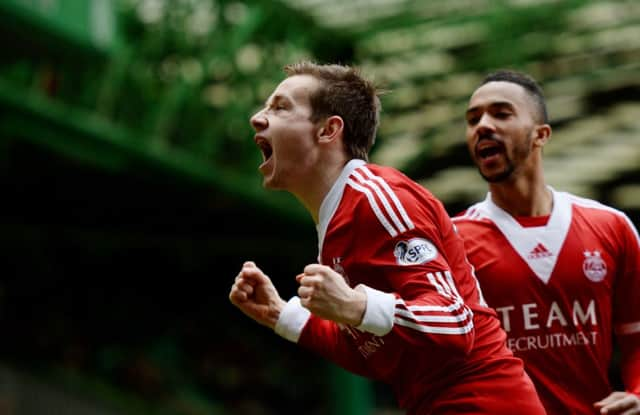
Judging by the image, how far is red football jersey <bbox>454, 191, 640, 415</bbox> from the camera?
3.87m

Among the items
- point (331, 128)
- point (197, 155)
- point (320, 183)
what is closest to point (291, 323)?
point (320, 183)

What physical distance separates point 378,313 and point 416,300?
131 mm

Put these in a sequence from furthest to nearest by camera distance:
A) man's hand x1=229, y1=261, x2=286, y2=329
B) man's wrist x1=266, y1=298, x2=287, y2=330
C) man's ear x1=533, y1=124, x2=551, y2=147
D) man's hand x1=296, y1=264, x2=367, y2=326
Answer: man's ear x1=533, y1=124, x2=551, y2=147, man's wrist x1=266, y1=298, x2=287, y2=330, man's hand x1=229, y1=261, x2=286, y2=329, man's hand x1=296, y1=264, x2=367, y2=326

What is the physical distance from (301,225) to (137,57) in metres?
3.80

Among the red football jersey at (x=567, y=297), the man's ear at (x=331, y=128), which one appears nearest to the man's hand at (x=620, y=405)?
the red football jersey at (x=567, y=297)

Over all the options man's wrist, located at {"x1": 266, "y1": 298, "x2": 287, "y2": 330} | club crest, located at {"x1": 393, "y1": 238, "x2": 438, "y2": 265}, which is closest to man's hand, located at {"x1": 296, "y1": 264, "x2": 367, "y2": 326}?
club crest, located at {"x1": 393, "y1": 238, "x2": 438, "y2": 265}

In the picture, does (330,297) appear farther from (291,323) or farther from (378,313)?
(291,323)

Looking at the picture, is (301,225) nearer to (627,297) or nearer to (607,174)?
(607,174)

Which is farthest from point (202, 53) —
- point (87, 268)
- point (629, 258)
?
point (629, 258)

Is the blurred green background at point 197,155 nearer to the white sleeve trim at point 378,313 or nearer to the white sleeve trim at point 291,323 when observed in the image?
the white sleeve trim at point 291,323

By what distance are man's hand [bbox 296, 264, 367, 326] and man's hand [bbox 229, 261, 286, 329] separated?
2.45 feet

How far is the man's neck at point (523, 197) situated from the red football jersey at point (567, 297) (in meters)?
0.10

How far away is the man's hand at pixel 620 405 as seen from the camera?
11.6ft

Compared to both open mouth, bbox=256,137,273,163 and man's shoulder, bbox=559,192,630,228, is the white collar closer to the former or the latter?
open mouth, bbox=256,137,273,163
